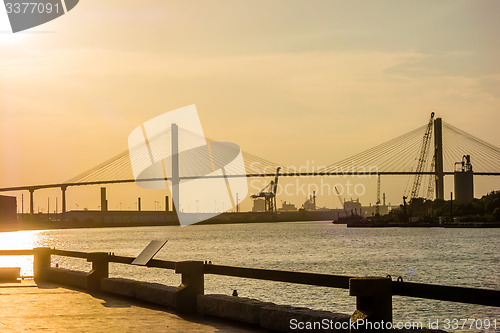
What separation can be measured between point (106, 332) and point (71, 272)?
8.80m

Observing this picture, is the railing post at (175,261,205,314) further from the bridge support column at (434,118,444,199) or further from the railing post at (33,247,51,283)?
the bridge support column at (434,118,444,199)

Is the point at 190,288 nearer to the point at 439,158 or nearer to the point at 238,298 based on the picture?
the point at 238,298

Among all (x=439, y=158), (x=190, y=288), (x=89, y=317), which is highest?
(x=439, y=158)

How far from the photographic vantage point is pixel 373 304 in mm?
9953

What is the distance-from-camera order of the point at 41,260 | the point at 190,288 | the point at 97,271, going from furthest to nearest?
the point at 41,260, the point at 97,271, the point at 190,288

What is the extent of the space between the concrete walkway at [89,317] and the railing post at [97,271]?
55cm

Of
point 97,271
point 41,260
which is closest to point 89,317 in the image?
point 97,271

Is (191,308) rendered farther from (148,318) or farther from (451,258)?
(451,258)

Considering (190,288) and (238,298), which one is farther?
(190,288)

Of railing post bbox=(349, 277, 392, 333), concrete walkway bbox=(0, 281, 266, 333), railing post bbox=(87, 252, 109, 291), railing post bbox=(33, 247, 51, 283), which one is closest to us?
railing post bbox=(349, 277, 392, 333)

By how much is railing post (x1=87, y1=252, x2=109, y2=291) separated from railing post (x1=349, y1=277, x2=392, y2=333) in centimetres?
988

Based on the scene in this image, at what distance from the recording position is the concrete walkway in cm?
1274

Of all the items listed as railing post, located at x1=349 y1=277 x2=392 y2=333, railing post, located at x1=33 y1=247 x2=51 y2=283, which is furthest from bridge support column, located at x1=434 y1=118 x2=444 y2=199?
railing post, located at x1=349 y1=277 x2=392 y2=333

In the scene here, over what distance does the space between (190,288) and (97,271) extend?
4.98m
